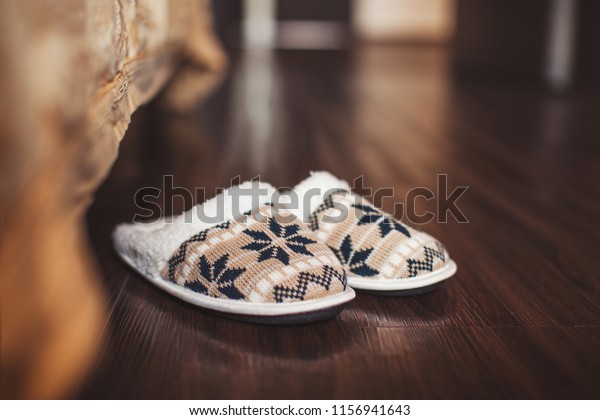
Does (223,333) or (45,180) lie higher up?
(45,180)

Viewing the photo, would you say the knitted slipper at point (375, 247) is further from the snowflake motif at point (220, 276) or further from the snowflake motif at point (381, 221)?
the snowflake motif at point (220, 276)

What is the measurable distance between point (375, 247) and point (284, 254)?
0.11 metres

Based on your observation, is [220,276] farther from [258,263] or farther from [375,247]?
[375,247]

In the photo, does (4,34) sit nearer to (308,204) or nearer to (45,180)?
(45,180)

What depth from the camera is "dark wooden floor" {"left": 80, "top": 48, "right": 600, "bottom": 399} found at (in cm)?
53

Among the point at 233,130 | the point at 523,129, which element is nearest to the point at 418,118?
the point at 523,129

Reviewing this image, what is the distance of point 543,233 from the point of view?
3.08 ft

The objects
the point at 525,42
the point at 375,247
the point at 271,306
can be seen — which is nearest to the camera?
the point at 271,306

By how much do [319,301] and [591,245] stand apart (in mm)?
468

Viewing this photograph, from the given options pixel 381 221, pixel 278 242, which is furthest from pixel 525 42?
pixel 278 242

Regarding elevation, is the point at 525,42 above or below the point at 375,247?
above

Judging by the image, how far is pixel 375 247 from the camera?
696 millimetres

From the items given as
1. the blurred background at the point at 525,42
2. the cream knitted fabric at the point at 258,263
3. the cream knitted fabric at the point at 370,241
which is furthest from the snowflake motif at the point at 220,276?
the blurred background at the point at 525,42

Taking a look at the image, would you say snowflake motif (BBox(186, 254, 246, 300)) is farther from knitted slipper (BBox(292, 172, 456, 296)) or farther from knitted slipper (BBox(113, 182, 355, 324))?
knitted slipper (BBox(292, 172, 456, 296))
